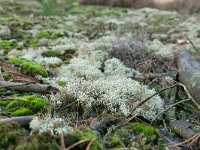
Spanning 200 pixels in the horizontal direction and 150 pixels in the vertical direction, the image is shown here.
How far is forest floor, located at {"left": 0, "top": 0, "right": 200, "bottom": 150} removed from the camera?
8.89 ft

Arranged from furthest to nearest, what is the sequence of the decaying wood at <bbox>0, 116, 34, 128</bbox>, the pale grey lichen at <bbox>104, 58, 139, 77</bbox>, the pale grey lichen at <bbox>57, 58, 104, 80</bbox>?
the pale grey lichen at <bbox>104, 58, 139, 77</bbox> → the pale grey lichen at <bbox>57, 58, 104, 80</bbox> → the decaying wood at <bbox>0, 116, 34, 128</bbox>

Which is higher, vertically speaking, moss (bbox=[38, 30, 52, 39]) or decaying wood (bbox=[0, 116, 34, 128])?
decaying wood (bbox=[0, 116, 34, 128])

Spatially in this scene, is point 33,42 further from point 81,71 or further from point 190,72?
point 190,72

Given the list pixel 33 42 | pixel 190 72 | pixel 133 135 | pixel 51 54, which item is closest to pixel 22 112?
pixel 133 135

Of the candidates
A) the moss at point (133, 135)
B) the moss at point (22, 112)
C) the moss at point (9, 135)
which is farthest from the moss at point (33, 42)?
the moss at point (9, 135)

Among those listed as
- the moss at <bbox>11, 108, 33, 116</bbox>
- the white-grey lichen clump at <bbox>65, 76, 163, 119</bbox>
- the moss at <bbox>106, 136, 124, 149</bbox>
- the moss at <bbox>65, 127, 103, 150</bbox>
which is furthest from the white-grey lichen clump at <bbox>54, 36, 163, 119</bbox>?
the moss at <bbox>65, 127, 103, 150</bbox>

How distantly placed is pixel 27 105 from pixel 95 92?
1.98 feet

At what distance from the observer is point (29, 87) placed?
11.9 feet

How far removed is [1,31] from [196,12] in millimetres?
6909

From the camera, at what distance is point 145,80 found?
4.49 meters

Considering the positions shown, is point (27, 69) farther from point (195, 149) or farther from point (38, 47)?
point (195, 149)

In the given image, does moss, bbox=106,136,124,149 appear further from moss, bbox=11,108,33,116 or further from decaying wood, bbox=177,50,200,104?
decaying wood, bbox=177,50,200,104

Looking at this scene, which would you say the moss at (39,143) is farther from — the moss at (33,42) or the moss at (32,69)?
the moss at (33,42)

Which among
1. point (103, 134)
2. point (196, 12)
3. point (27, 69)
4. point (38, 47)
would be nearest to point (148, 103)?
point (103, 134)
